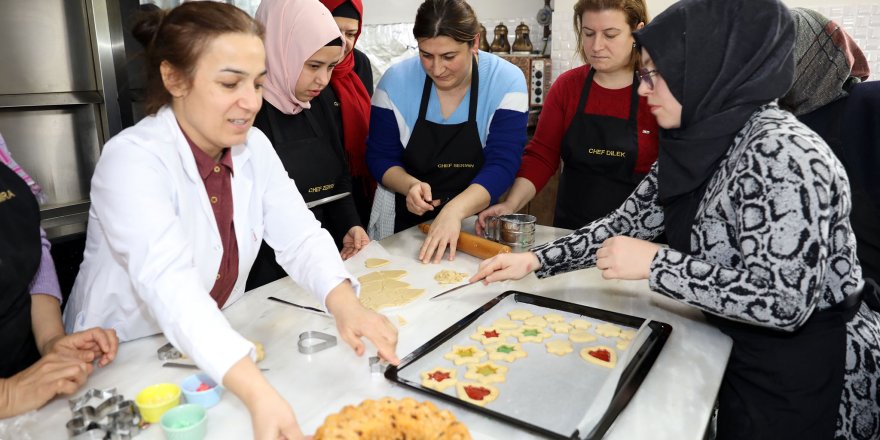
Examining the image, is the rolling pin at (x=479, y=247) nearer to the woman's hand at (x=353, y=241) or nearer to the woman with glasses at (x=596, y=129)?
the woman with glasses at (x=596, y=129)

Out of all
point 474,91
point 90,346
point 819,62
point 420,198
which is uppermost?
point 819,62

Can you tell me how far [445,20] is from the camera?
2.24 m

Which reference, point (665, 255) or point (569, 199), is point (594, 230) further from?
point (569, 199)

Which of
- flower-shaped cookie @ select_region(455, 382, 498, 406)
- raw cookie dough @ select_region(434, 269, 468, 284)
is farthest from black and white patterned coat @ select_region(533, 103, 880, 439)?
raw cookie dough @ select_region(434, 269, 468, 284)

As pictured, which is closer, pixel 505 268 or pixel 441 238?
pixel 505 268

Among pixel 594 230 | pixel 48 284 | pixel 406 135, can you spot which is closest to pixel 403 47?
→ pixel 406 135

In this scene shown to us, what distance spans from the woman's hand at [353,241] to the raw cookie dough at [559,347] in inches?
38.2

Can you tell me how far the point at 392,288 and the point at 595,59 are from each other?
4.37 ft

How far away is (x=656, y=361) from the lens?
4.34 feet

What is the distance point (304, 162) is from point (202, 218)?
83 centimetres

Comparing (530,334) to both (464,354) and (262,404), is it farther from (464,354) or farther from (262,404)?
(262,404)

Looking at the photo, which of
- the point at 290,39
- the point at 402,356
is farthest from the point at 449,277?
the point at 290,39

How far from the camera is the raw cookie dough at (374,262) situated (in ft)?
6.50

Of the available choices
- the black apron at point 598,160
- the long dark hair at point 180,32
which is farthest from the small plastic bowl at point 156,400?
the black apron at point 598,160
